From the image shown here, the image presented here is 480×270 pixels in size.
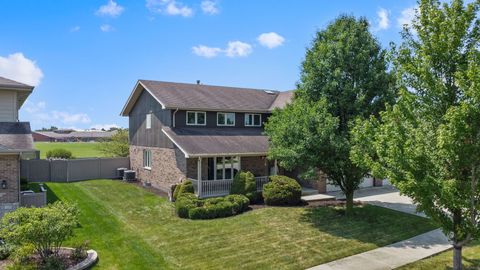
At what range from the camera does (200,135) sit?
23.0 meters

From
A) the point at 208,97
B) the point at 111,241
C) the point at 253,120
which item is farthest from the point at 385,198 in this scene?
the point at 111,241

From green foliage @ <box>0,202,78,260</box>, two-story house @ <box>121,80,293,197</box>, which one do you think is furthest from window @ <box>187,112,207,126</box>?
green foliage @ <box>0,202,78,260</box>

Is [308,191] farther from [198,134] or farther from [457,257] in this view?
[457,257]

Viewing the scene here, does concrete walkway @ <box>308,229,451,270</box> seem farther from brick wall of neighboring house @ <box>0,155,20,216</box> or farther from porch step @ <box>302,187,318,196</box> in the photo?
brick wall of neighboring house @ <box>0,155,20,216</box>

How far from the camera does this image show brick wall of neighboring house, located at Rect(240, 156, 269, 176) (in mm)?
22719

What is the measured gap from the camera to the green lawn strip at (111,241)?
11.3 metres

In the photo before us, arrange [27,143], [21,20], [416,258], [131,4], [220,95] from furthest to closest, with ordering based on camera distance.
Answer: [220,95]
[21,20]
[131,4]
[27,143]
[416,258]

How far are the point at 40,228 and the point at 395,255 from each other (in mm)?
11660

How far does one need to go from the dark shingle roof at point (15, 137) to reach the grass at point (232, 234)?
13.5 ft

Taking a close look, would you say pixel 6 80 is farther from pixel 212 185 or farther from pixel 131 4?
pixel 212 185

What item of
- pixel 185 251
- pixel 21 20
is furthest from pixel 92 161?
pixel 185 251

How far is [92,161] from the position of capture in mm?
28375

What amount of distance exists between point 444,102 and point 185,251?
31.0 feet

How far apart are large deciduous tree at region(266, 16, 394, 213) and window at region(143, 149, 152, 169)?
12720 mm
